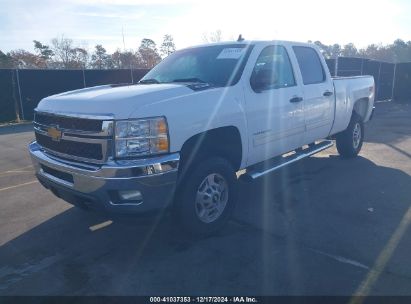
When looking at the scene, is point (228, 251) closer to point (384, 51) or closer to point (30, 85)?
point (30, 85)

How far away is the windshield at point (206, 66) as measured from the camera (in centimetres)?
456

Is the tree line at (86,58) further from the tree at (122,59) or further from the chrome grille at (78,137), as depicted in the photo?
the chrome grille at (78,137)

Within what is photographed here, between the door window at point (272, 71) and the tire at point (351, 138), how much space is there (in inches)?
104

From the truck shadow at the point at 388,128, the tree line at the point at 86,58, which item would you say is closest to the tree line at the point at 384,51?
the tree line at the point at 86,58

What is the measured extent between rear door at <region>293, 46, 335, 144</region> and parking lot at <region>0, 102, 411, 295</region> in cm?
90

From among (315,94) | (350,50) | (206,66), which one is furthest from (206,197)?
(350,50)

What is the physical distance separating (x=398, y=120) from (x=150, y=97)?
Result: 1280cm

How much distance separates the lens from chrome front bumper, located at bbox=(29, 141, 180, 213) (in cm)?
343

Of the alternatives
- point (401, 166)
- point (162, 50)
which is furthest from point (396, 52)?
point (401, 166)

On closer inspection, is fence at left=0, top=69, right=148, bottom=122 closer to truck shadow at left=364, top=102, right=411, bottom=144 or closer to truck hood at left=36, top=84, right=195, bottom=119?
truck shadow at left=364, top=102, right=411, bottom=144

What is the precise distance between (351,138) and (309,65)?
87.5 inches

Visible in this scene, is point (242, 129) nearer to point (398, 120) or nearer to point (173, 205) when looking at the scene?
point (173, 205)

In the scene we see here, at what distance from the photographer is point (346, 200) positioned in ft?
17.2

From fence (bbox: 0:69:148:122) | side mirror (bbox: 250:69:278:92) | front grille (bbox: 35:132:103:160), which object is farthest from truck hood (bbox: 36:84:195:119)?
fence (bbox: 0:69:148:122)
